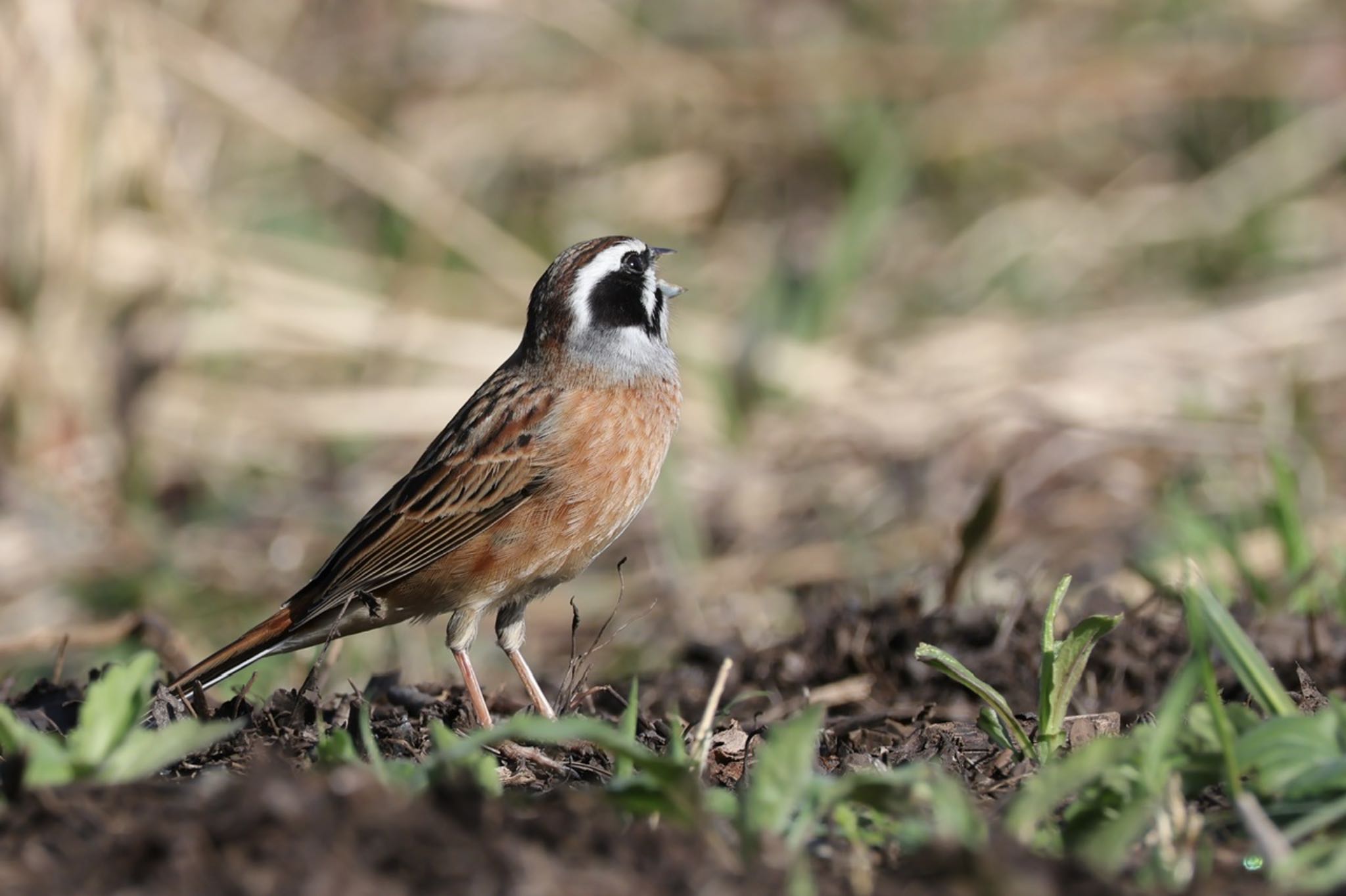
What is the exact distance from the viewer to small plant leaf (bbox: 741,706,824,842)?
2.74 m

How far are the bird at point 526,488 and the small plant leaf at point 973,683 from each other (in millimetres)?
1818

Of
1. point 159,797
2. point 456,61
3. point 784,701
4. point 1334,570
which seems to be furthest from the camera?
point 456,61

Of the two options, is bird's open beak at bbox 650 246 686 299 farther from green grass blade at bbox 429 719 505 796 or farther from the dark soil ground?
green grass blade at bbox 429 719 505 796

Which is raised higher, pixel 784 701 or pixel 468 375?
pixel 468 375

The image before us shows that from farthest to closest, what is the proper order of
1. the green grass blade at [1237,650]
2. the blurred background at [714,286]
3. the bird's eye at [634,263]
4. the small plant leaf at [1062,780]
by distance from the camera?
the blurred background at [714,286] < the bird's eye at [634,263] < the green grass blade at [1237,650] < the small plant leaf at [1062,780]

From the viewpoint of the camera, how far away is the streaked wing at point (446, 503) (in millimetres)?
5234

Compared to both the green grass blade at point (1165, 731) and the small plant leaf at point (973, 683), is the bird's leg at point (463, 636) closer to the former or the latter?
the small plant leaf at point (973, 683)

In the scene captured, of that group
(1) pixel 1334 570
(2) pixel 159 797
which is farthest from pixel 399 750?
(1) pixel 1334 570

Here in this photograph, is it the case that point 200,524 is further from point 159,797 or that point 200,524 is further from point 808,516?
point 159,797

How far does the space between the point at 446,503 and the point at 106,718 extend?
7.83 ft

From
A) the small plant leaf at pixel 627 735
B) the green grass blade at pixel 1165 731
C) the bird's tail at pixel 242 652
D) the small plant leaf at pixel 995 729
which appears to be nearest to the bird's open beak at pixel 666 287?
the bird's tail at pixel 242 652

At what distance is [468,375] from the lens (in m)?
9.50

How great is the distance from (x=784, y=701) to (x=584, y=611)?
3097mm

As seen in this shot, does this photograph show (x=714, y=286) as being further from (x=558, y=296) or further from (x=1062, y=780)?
(x=1062, y=780)
